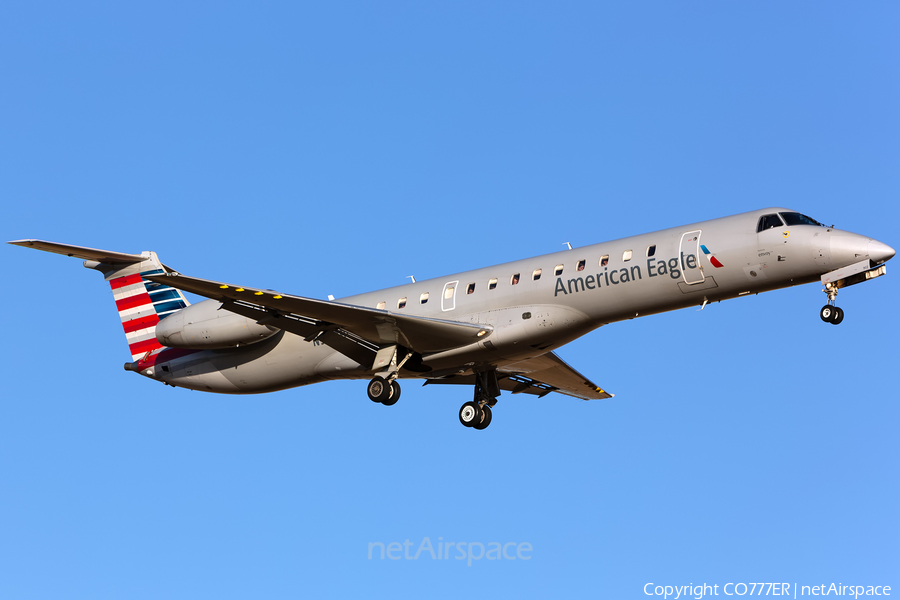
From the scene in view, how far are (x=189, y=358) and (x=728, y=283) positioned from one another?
1338cm

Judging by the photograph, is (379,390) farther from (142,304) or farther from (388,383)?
(142,304)

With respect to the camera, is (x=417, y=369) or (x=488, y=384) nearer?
(x=417, y=369)

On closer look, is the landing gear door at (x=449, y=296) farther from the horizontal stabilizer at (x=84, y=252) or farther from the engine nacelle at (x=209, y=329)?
the horizontal stabilizer at (x=84, y=252)

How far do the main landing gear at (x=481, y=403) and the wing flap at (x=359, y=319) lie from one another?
8.02ft

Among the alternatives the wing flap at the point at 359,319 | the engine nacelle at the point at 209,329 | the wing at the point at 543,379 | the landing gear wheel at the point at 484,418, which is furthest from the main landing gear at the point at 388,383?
the engine nacelle at the point at 209,329

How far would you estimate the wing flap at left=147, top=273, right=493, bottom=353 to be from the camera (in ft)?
70.8

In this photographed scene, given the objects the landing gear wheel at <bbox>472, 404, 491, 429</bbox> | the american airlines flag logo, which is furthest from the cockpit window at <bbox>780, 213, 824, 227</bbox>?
the landing gear wheel at <bbox>472, 404, 491, 429</bbox>

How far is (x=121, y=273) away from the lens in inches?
1067

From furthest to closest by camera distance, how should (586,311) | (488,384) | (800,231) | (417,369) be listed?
(488,384)
(417,369)
(586,311)
(800,231)

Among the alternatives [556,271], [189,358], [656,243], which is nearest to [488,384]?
[556,271]

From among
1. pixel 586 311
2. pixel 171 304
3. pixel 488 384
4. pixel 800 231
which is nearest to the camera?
pixel 800 231

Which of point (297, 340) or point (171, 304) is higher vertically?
point (171, 304)

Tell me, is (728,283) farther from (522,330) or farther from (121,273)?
(121,273)

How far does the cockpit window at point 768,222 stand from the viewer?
20.5 metres
